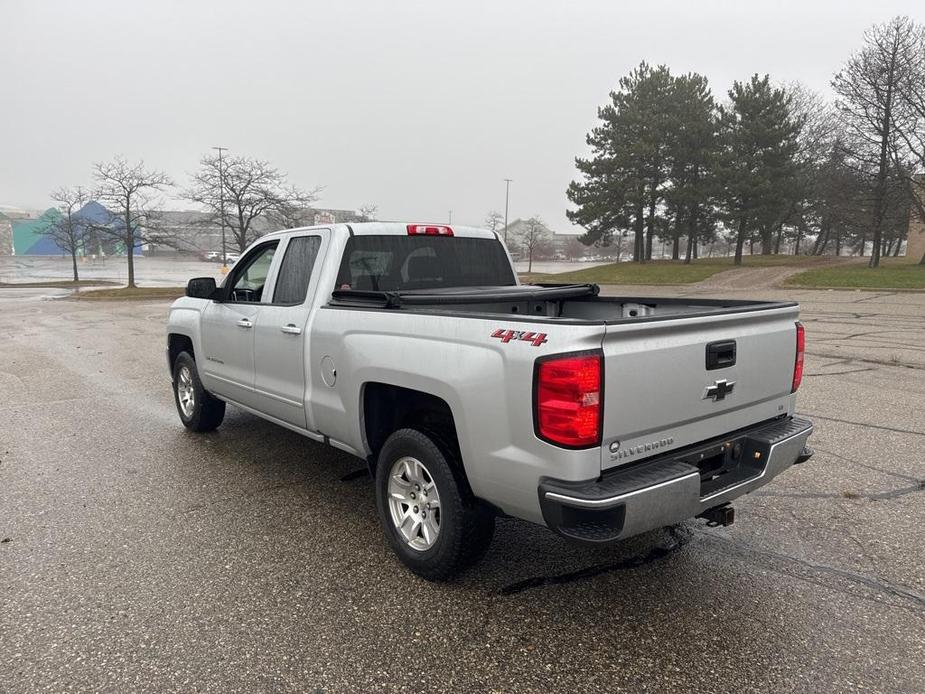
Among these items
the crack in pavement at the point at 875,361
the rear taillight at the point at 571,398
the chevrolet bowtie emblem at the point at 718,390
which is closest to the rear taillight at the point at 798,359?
the chevrolet bowtie emblem at the point at 718,390

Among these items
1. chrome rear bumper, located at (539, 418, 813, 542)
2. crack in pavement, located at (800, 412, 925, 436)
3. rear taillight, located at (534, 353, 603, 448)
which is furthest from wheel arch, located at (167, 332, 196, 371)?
crack in pavement, located at (800, 412, 925, 436)

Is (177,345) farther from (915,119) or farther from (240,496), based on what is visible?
(915,119)

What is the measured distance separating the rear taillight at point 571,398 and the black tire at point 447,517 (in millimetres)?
668

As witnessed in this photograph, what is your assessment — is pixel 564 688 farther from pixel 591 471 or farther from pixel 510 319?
pixel 510 319

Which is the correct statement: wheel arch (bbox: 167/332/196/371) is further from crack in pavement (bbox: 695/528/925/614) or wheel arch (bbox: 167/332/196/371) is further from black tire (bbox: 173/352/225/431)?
crack in pavement (bbox: 695/528/925/614)

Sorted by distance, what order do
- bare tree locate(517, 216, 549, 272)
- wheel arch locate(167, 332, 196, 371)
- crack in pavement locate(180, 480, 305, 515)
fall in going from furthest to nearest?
1. bare tree locate(517, 216, 549, 272)
2. wheel arch locate(167, 332, 196, 371)
3. crack in pavement locate(180, 480, 305, 515)

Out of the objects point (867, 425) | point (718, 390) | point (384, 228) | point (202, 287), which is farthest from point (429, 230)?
point (867, 425)

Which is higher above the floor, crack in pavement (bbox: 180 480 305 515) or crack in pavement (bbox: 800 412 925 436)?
crack in pavement (bbox: 800 412 925 436)

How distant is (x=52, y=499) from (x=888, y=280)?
29646mm

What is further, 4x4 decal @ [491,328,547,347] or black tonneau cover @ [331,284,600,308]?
black tonneau cover @ [331,284,600,308]

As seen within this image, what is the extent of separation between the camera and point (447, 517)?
3.00 metres

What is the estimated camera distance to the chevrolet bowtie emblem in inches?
114

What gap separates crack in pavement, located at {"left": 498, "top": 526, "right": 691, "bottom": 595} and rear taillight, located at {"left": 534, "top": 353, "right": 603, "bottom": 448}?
41.7 inches

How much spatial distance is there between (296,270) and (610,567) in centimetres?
285
